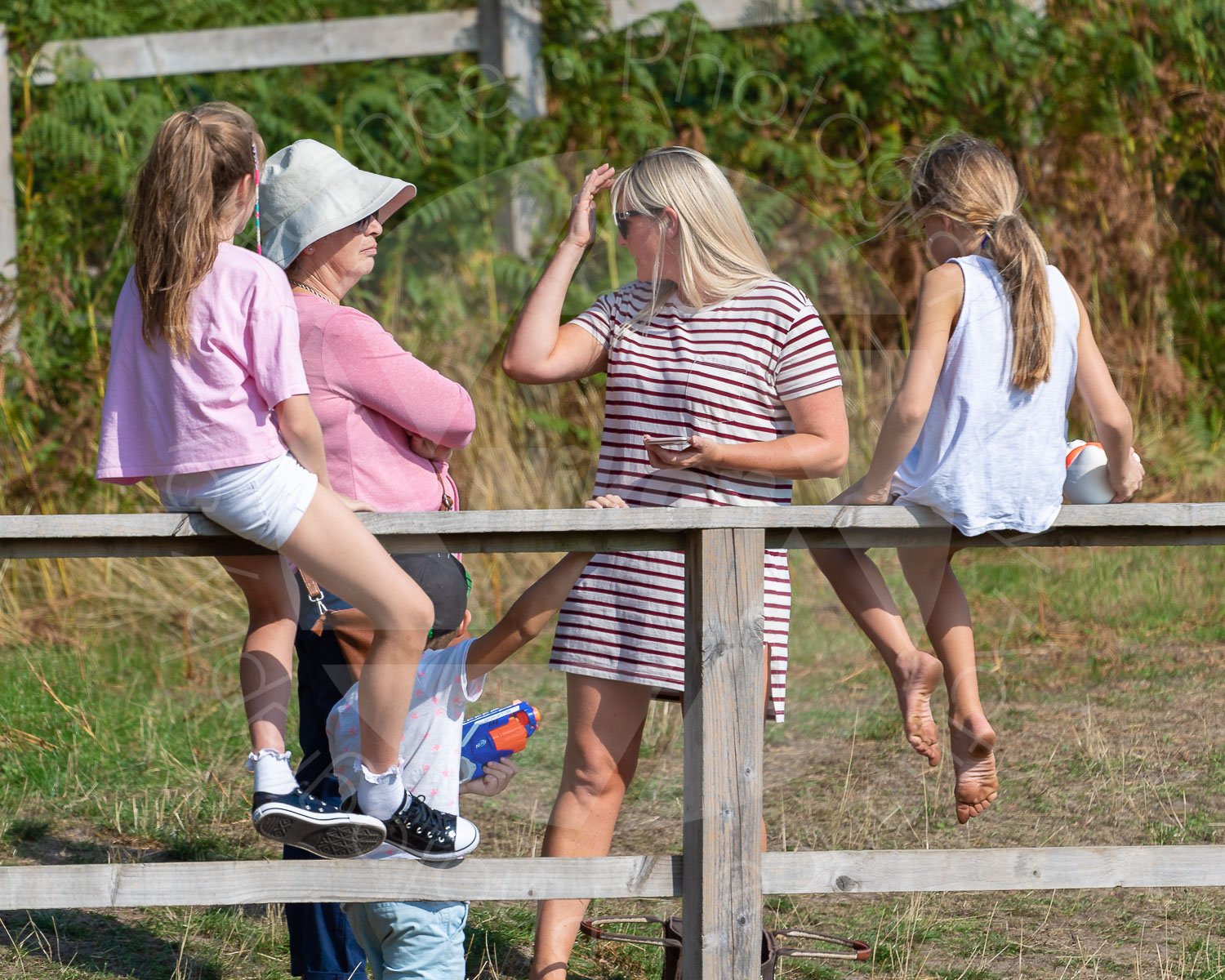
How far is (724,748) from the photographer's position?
2258mm

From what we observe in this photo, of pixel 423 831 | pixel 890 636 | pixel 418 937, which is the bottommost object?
pixel 418 937

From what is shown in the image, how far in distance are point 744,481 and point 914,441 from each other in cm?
31

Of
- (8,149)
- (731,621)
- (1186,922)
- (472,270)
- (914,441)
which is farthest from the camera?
(8,149)

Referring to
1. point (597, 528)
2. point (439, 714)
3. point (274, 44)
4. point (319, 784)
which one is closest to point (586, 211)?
point (597, 528)

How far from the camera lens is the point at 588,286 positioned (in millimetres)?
5422

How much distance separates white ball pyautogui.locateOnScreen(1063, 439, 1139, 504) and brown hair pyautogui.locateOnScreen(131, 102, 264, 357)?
5.15 ft

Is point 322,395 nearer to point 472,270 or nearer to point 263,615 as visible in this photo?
point 263,615

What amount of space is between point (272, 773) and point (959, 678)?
128 cm

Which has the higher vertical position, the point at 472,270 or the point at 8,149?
the point at 8,149

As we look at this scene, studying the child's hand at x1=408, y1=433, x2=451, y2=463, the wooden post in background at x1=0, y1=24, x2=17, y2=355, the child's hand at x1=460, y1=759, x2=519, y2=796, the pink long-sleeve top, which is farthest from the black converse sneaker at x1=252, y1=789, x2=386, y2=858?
the wooden post in background at x1=0, y1=24, x2=17, y2=355

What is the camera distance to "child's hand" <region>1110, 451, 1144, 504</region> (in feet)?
8.05

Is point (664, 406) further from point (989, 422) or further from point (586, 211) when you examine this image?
point (989, 422)

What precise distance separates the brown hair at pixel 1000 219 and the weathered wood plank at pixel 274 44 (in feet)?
13.9

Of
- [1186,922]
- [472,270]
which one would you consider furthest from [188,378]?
[472,270]
